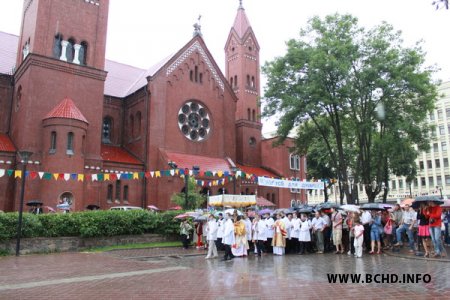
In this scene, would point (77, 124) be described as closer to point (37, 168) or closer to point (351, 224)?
point (37, 168)

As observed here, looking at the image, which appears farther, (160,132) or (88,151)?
(160,132)

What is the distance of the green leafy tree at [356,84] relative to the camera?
25531 millimetres

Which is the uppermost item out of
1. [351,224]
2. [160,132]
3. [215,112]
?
[215,112]

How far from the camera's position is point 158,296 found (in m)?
8.83

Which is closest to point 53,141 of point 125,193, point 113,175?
point 113,175

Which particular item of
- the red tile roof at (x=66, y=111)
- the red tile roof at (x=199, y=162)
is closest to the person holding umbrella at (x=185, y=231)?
the red tile roof at (x=199, y=162)

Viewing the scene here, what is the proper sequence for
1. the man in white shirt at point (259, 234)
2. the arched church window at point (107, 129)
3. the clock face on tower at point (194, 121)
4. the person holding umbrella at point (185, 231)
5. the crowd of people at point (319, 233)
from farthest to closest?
the arched church window at point (107, 129)
the clock face on tower at point (194, 121)
the person holding umbrella at point (185, 231)
the man in white shirt at point (259, 234)
the crowd of people at point (319, 233)

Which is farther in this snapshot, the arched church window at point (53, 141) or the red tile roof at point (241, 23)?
the red tile roof at point (241, 23)

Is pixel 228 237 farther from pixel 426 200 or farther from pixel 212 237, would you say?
pixel 426 200

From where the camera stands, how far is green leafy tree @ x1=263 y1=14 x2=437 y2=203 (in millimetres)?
25531

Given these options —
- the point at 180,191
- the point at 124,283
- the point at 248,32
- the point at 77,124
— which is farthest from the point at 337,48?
the point at 248,32

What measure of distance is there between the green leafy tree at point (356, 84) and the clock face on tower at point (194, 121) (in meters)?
10.3

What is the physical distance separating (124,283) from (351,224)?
10623 mm

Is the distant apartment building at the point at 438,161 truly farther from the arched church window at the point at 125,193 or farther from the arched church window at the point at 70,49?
the arched church window at the point at 70,49
